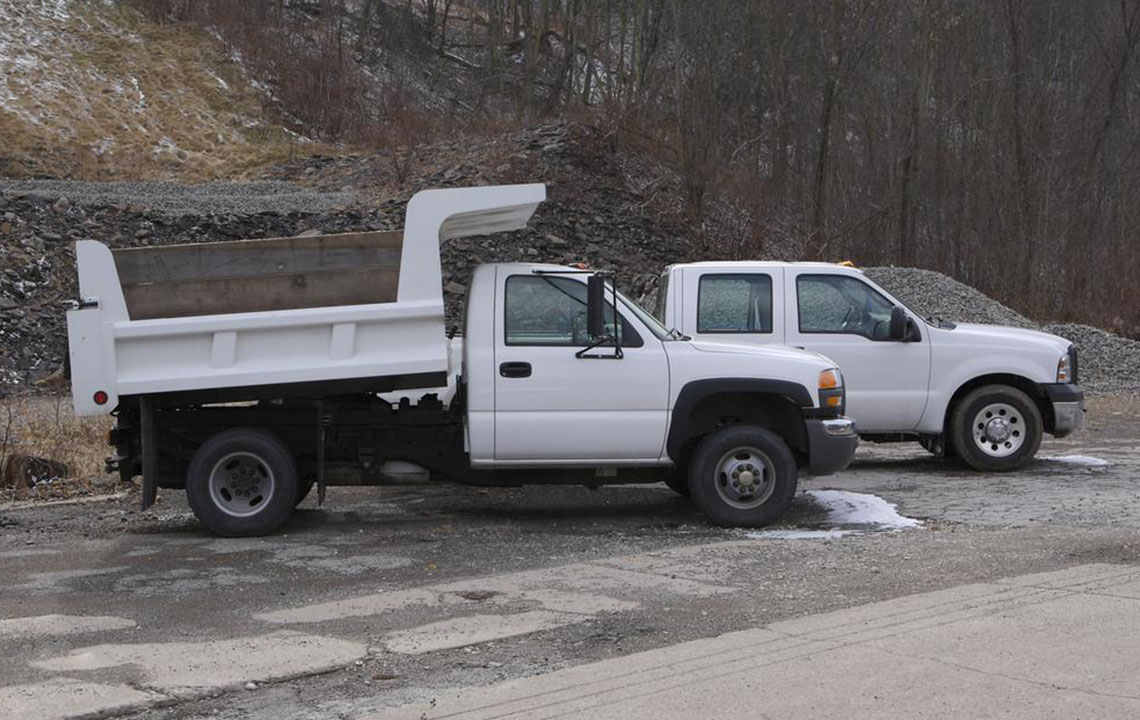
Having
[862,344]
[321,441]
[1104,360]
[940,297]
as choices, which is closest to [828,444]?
[862,344]

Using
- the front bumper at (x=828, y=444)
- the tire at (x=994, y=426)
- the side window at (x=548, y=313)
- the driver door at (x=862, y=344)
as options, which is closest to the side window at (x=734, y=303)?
the driver door at (x=862, y=344)

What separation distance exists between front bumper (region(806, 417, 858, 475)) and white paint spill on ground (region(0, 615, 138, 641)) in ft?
17.6

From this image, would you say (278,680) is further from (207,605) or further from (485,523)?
(485,523)

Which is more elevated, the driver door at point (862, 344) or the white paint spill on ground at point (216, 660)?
the driver door at point (862, 344)

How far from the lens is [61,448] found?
1426 cm

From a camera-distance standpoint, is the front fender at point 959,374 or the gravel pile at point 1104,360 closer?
the front fender at point 959,374

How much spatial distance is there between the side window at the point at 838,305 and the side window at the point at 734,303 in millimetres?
365

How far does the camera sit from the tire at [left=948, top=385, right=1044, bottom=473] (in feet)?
44.1

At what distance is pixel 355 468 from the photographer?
10.6 m

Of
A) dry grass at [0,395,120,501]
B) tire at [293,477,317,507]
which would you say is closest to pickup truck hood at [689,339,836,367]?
tire at [293,477,317,507]

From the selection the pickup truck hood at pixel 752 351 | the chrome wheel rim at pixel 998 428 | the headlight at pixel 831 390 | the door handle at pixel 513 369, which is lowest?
the chrome wheel rim at pixel 998 428

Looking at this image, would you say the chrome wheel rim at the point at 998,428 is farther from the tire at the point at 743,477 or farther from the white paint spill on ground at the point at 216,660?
the white paint spill on ground at the point at 216,660

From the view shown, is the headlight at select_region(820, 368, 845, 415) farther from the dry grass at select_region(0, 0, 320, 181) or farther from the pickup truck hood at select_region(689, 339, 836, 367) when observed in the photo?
the dry grass at select_region(0, 0, 320, 181)

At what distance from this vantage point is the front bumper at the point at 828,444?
10.6 metres
